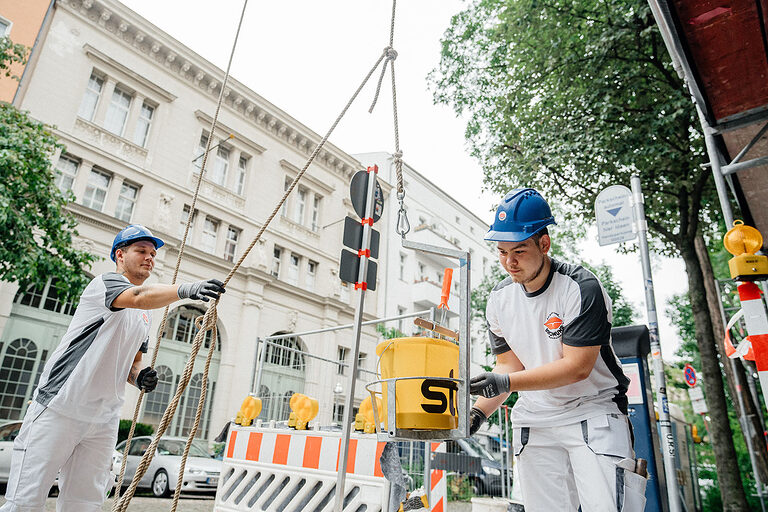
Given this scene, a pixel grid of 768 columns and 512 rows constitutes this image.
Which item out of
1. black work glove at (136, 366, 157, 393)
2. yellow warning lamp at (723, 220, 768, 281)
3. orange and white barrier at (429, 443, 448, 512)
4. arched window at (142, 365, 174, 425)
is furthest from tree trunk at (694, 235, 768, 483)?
arched window at (142, 365, 174, 425)

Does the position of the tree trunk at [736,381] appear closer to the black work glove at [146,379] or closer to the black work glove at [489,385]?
the black work glove at [489,385]

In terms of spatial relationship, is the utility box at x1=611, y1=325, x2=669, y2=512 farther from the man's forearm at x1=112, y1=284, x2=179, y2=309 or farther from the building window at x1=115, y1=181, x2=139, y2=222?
the building window at x1=115, y1=181, x2=139, y2=222

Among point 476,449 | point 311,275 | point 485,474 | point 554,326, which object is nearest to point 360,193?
point 554,326

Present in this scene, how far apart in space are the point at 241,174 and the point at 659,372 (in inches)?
824

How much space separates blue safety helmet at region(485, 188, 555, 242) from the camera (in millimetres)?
2160

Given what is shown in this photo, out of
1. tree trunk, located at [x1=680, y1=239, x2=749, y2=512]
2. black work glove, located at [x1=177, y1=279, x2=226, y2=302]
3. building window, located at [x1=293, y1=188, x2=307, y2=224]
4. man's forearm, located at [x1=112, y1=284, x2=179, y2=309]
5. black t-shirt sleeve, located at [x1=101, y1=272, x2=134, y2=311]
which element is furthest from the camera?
building window, located at [x1=293, y1=188, x2=307, y2=224]

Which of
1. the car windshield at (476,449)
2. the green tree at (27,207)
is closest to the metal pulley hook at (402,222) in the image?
the green tree at (27,207)

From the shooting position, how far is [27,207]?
33.0ft

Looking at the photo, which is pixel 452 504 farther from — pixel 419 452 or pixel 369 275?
pixel 369 275

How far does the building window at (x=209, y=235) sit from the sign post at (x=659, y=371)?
17.9 meters

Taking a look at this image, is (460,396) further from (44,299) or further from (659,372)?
(44,299)

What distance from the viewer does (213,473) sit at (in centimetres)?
1139

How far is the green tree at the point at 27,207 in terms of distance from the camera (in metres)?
9.40

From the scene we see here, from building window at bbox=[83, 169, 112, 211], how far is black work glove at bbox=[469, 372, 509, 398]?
1801cm
